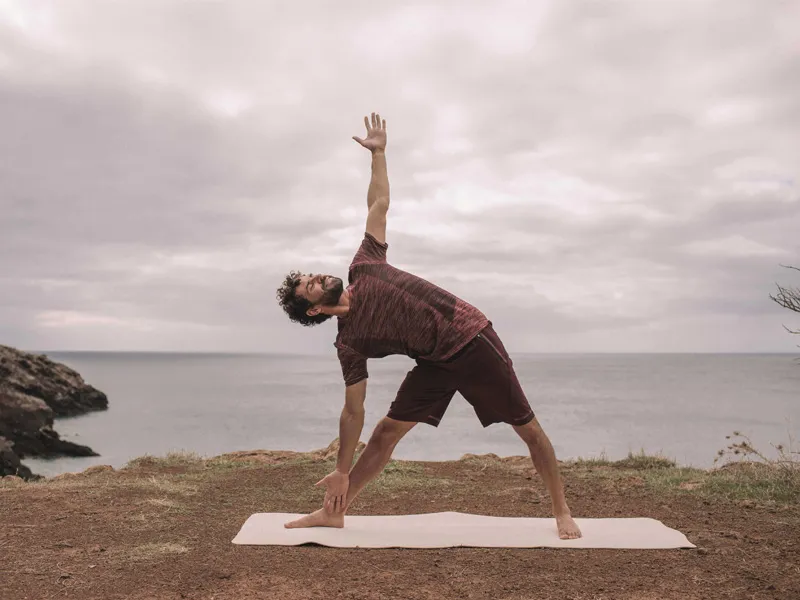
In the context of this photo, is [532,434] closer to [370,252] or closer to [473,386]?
[473,386]

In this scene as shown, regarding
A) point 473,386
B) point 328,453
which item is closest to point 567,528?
point 473,386

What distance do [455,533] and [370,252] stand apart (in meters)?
2.01

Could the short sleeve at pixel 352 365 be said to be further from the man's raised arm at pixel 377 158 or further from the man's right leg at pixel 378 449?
the man's raised arm at pixel 377 158

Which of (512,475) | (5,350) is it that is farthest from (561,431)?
(512,475)

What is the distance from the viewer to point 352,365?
476cm

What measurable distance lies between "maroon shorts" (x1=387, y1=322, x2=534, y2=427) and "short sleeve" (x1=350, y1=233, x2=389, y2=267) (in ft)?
2.37

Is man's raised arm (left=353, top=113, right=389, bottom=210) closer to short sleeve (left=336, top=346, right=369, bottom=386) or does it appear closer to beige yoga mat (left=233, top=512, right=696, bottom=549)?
short sleeve (left=336, top=346, right=369, bottom=386)

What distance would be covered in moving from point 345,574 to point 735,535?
9.01 feet

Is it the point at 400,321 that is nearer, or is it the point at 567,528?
the point at 400,321

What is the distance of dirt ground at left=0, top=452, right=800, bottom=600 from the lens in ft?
13.1

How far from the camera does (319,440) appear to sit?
31000mm

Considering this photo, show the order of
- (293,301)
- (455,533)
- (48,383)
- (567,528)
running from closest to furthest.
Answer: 1. (293,301)
2. (567,528)
3. (455,533)
4. (48,383)

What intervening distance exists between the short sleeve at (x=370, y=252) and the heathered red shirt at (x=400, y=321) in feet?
0.39

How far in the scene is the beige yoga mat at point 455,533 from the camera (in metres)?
4.86
